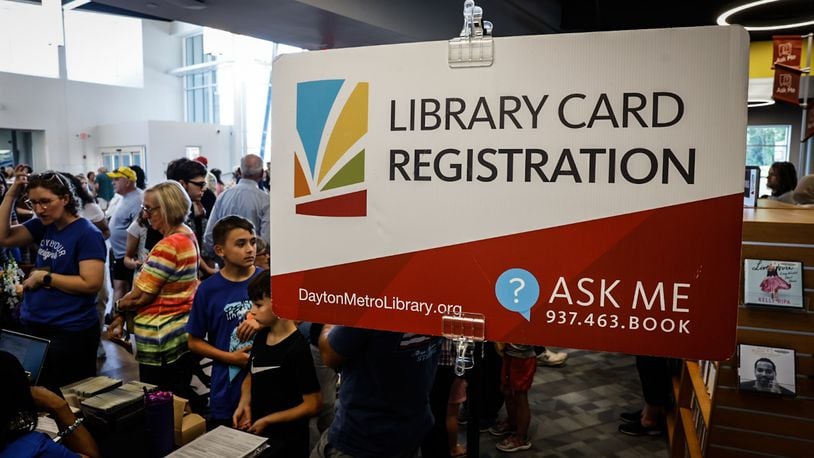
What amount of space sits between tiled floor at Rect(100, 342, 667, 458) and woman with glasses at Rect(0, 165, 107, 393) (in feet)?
5.15

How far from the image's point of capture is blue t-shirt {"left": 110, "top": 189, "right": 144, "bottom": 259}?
4355 millimetres

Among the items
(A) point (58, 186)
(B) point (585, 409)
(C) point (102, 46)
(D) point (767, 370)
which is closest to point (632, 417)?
(B) point (585, 409)

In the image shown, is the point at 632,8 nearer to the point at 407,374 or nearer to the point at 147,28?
the point at 407,374

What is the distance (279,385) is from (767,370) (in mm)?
1685

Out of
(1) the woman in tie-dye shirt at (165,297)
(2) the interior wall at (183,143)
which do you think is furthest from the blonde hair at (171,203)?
(2) the interior wall at (183,143)

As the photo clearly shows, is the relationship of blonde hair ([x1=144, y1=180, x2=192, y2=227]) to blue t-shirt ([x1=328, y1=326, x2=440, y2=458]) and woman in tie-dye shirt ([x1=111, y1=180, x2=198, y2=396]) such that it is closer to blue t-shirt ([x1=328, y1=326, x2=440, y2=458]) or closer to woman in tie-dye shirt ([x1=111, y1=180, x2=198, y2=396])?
woman in tie-dye shirt ([x1=111, y1=180, x2=198, y2=396])

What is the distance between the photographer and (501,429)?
342 cm

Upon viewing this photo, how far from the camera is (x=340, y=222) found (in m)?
0.98

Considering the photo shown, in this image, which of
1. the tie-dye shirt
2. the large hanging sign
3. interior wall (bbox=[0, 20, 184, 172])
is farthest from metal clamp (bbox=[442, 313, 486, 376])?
interior wall (bbox=[0, 20, 184, 172])

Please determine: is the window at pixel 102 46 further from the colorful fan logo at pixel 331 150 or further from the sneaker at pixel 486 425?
the colorful fan logo at pixel 331 150

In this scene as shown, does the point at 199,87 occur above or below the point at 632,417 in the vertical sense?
above

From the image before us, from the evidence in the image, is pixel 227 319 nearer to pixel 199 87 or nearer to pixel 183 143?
→ pixel 183 143

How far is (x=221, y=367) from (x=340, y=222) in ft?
4.69

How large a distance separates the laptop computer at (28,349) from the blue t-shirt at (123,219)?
7.76 ft
